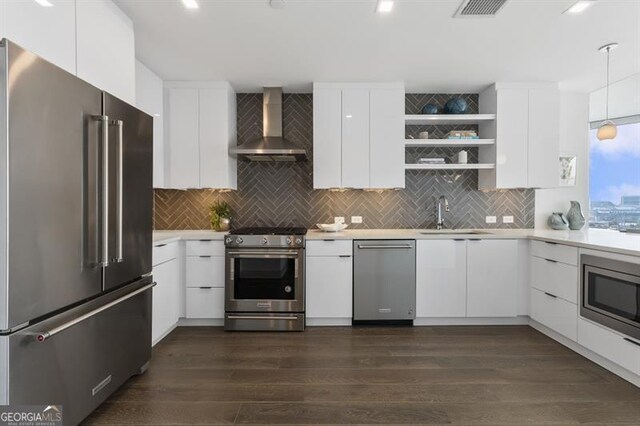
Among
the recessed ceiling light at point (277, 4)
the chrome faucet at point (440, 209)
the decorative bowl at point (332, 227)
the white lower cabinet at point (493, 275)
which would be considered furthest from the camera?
the chrome faucet at point (440, 209)

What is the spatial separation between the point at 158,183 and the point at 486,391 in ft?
11.2

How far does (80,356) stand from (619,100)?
5.66 metres

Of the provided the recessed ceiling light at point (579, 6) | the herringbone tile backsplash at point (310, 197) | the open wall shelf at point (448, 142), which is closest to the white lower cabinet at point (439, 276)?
the herringbone tile backsplash at point (310, 197)

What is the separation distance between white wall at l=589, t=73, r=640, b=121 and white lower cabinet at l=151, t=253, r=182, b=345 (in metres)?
5.06

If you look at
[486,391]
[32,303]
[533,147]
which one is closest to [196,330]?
[32,303]

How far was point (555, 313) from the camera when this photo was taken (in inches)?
118

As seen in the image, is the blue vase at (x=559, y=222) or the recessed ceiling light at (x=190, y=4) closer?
the recessed ceiling light at (x=190, y=4)

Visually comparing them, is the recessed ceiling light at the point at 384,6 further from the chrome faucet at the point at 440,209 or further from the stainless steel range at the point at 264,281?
the chrome faucet at the point at 440,209

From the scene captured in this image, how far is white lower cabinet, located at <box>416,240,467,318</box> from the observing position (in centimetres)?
343

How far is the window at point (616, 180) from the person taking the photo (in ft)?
13.6

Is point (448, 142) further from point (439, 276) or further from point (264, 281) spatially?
point (264, 281)

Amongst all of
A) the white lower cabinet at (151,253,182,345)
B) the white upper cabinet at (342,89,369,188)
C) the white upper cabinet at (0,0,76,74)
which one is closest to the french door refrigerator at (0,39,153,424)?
the white upper cabinet at (0,0,76,74)

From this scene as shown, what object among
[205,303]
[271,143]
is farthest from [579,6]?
[205,303]

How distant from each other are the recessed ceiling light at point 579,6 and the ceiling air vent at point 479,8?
0.49m
